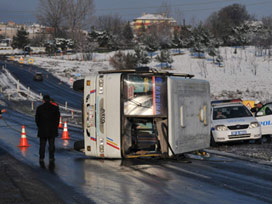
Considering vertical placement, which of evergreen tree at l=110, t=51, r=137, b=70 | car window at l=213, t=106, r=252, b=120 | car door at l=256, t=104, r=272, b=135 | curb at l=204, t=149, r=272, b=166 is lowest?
curb at l=204, t=149, r=272, b=166

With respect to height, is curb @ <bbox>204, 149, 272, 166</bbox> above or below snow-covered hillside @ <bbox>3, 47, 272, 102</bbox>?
below

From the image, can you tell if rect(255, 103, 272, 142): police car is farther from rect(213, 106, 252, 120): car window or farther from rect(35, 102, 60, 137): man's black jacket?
rect(35, 102, 60, 137): man's black jacket

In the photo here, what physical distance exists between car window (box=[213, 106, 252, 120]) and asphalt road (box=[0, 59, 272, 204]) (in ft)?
11.9

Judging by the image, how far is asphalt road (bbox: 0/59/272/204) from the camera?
24.0 feet

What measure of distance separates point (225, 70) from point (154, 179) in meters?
54.8

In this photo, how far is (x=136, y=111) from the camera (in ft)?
35.5

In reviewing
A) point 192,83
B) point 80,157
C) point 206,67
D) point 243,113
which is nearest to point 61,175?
point 80,157

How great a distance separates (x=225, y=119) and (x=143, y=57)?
2119 inches

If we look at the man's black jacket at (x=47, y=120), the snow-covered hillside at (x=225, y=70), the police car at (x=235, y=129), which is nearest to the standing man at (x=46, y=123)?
the man's black jacket at (x=47, y=120)

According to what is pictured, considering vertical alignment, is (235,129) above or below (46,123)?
below

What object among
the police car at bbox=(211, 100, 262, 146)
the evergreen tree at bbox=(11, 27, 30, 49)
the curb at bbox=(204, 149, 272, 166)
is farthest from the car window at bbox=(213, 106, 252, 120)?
the evergreen tree at bbox=(11, 27, 30, 49)

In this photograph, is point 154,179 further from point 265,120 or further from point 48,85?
point 48,85

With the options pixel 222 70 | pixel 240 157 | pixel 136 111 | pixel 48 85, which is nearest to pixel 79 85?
pixel 136 111

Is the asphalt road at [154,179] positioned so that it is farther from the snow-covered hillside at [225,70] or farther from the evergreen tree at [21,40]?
the evergreen tree at [21,40]
